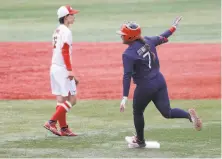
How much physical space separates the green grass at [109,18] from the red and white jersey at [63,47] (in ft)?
46.8

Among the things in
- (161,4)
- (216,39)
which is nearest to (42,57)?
(216,39)

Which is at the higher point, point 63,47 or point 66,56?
point 63,47

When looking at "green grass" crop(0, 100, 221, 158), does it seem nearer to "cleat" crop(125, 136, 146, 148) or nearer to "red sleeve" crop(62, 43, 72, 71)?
"cleat" crop(125, 136, 146, 148)

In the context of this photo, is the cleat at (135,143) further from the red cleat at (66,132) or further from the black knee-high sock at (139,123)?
the red cleat at (66,132)

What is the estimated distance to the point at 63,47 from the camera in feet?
40.3

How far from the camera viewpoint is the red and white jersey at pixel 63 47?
12.2 metres

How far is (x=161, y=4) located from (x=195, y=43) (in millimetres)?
12416

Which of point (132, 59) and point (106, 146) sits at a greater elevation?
point (132, 59)

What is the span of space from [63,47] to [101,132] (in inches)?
58.1

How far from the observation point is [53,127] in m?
12.3

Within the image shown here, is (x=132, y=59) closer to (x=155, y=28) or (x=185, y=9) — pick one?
(x=155, y=28)

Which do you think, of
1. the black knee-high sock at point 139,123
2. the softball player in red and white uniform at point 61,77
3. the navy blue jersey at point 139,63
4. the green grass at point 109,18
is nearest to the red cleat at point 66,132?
the softball player in red and white uniform at point 61,77

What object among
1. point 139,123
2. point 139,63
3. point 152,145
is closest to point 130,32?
point 139,63

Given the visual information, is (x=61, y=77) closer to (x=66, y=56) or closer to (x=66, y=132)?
(x=66, y=56)
